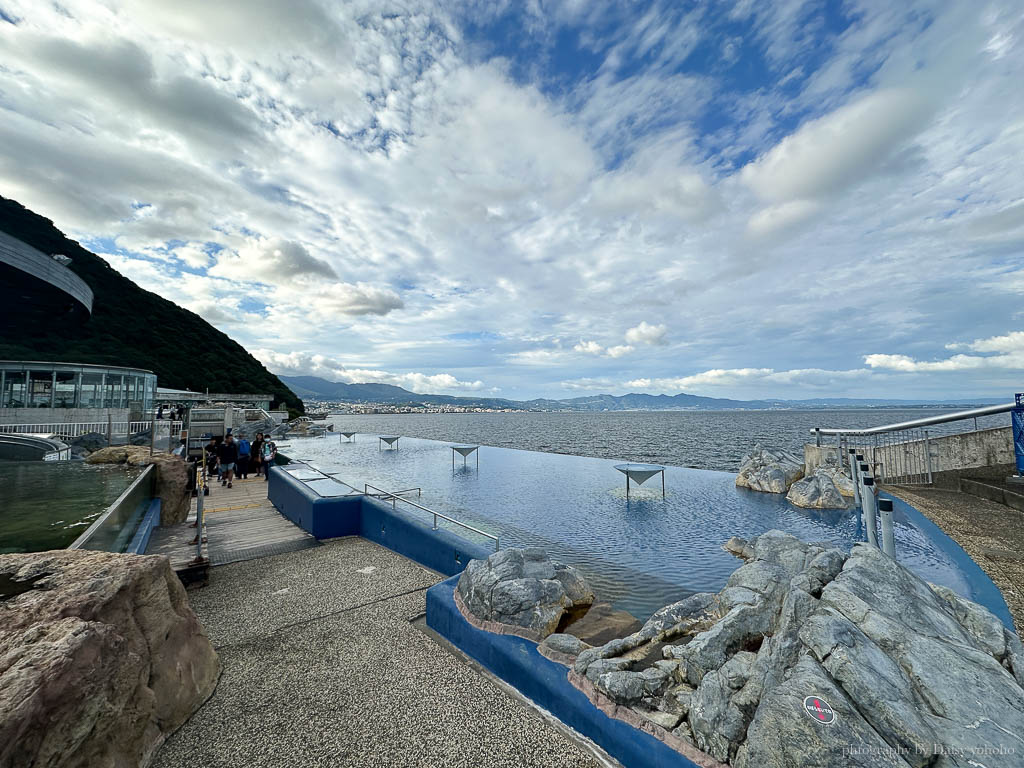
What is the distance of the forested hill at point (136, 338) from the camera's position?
6462cm

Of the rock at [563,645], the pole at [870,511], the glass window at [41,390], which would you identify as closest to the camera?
the rock at [563,645]

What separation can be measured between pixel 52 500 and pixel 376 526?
6.58 metres

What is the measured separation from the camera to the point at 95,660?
11.2ft

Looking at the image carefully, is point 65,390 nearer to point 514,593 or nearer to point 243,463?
point 243,463

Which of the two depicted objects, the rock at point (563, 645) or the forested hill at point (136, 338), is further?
the forested hill at point (136, 338)

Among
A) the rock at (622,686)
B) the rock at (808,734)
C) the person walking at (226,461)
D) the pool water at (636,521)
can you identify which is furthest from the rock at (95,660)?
the person walking at (226,461)

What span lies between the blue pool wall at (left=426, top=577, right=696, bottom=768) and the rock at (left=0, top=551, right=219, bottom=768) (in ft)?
9.15

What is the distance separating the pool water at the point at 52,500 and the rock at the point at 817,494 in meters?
25.0

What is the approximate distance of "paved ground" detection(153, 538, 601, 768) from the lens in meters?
3.83

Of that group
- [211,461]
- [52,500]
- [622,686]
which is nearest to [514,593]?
[622,686]

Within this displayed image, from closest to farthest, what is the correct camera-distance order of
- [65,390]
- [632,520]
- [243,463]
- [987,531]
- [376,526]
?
1. [987,531]
2. [376,526]
3. [632,520]
4. [243,463]
5. [65,390]

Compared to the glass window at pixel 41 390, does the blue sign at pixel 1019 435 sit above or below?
below

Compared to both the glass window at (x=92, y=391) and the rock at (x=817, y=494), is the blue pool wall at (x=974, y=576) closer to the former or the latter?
the rock at (x=817, y=494)

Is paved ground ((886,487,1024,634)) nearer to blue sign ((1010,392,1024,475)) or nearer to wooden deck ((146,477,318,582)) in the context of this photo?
blue sign ((1010,392,1024,475))
